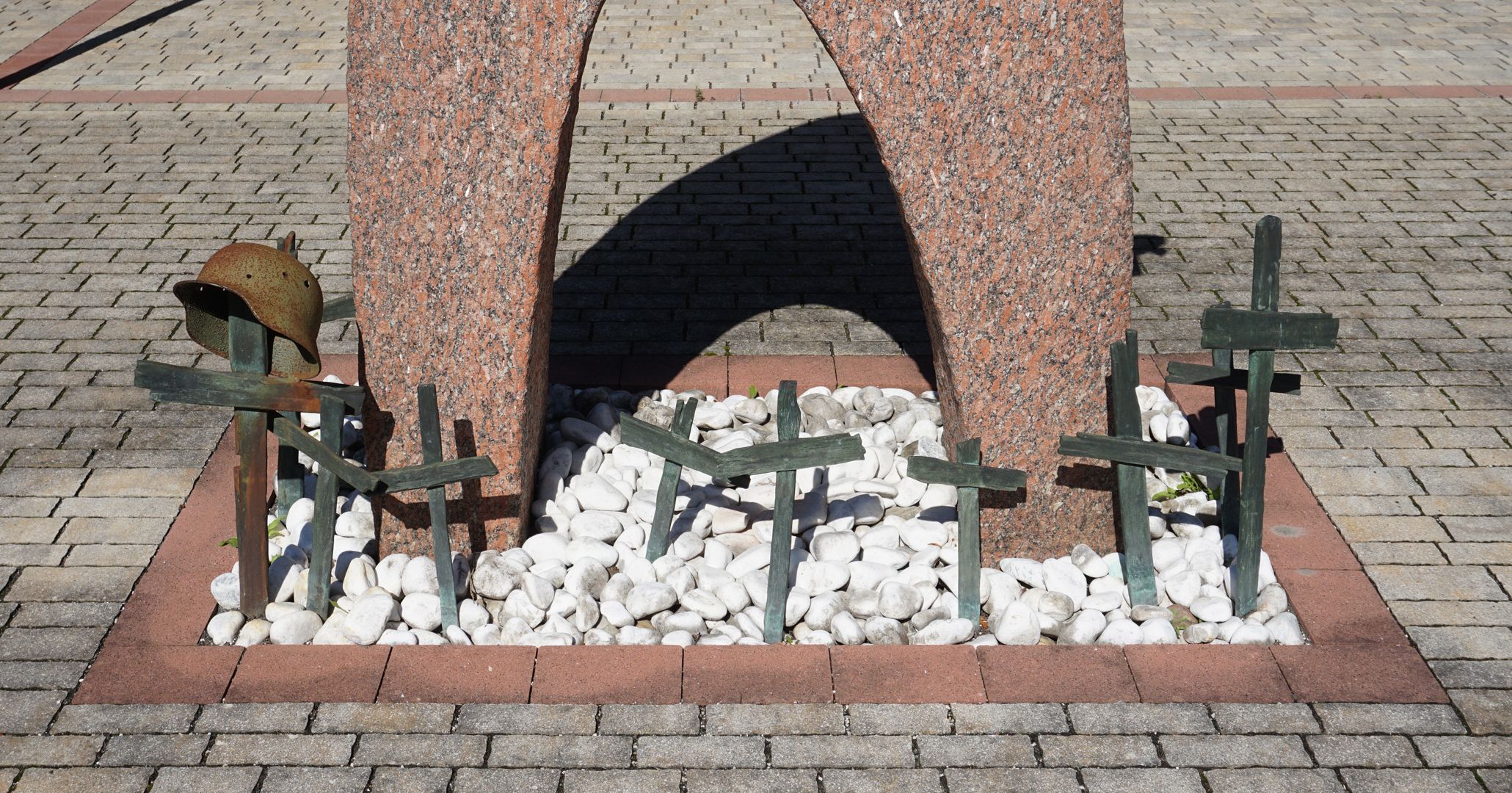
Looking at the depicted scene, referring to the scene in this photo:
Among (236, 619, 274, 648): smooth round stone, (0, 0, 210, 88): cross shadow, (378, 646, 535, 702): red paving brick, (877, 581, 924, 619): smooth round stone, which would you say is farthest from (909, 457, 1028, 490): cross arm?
(0, 0, 210, 88): cross shadow

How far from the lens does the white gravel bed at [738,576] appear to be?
4.61 meters

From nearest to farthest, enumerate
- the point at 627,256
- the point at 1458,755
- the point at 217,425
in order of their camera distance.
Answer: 1. the point at 1458,755
2. the point at 217,425
3. the point at 627,256

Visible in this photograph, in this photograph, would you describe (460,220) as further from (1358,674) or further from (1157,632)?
(1358,674)

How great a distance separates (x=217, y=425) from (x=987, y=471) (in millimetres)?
3273

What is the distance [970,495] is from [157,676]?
2603 millimetres

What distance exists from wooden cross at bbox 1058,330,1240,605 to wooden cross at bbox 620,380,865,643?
0.82 meters

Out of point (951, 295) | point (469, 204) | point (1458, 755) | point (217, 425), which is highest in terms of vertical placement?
point (469, 204)

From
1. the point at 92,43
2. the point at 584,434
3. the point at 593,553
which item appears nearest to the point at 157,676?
the point at 593,553

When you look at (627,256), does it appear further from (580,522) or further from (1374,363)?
(1374,363)

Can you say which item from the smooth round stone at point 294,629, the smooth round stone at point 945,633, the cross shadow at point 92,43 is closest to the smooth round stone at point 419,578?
the smooth round stone at point 294,629

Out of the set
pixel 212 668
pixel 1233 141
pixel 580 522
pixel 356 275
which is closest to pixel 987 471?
pixel 580 522

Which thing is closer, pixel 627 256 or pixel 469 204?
pixel 469 204

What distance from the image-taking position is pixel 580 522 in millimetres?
5172

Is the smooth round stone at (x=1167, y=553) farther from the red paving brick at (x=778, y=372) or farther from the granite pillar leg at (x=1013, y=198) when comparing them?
the red paving brick at (x=778, y=372)
